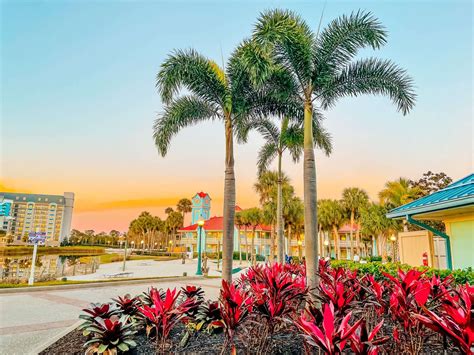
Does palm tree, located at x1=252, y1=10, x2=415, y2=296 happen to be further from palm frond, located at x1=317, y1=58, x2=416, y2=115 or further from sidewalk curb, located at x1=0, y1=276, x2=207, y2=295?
sidewalk curb, located at x1=0, y1=276, x2=207, y2=295

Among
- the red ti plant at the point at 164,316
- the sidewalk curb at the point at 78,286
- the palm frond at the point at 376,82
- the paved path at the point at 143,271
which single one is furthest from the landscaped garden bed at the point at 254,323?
the paved path at the point at 143,271

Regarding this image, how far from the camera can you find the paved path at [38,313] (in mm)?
5559

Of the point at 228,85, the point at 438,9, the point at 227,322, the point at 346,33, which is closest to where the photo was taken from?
the point at 227,322

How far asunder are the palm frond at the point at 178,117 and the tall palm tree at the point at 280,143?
13.4 feet

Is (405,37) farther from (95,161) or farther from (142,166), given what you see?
(95,161)

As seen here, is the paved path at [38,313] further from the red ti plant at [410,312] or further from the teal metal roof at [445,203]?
the teal metal roof at [445,203]

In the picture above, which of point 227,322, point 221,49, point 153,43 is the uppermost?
point 153,43

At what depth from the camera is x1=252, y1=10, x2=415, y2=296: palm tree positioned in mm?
6785

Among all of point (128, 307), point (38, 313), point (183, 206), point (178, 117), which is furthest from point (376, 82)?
point (183, 206)

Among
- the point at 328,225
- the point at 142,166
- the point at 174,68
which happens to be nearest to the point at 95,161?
the point at 142,166

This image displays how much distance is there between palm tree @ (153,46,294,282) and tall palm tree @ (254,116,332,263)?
3.23 metres

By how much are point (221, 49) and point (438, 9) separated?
374 inches

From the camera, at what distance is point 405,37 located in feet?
38.8

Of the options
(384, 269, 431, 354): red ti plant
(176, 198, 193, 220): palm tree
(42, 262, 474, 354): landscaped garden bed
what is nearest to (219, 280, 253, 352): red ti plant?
(42, 262, 474, 354): landscaped garden bed
